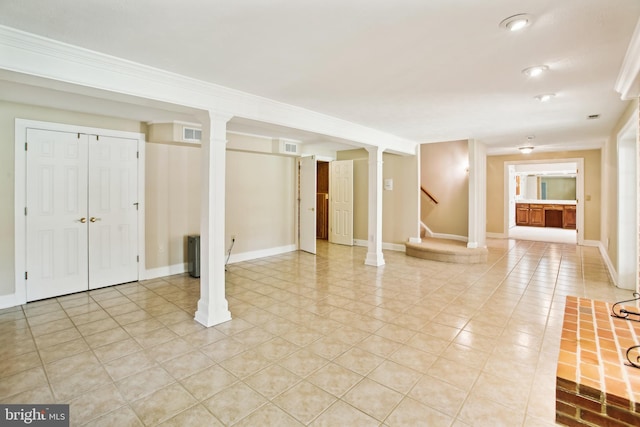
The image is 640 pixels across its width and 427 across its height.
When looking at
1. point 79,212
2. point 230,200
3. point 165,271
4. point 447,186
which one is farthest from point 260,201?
point 447,186

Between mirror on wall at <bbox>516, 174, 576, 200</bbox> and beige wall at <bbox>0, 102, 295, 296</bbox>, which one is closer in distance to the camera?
beige wall at <bbox>0, 102, 295, 296</bbox>

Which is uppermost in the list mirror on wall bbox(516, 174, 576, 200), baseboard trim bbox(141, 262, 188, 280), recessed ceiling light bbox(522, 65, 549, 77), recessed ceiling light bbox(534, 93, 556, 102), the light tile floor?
recessed ceiling light bbox(534, 93, 556, 102)

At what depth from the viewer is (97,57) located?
243cm

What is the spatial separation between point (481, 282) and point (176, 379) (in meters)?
4.29

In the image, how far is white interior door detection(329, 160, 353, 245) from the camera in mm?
7715

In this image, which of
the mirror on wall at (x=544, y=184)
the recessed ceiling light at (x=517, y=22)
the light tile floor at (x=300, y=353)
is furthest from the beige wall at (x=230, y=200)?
the mirror on wall at (x=544, y=184)

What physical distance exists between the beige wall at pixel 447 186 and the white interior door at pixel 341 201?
2.55m

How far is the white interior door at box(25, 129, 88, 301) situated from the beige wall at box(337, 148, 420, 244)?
17.8 ft

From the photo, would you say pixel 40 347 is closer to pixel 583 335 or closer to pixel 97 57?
pixel 97 57

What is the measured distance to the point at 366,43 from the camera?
2277 millimetres

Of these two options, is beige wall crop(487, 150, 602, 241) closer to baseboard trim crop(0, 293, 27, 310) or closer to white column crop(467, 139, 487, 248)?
white column crop(467, 139, 487, 248)

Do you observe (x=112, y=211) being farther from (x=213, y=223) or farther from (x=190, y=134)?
(x=213, y=223)

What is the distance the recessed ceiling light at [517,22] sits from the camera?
1.91m

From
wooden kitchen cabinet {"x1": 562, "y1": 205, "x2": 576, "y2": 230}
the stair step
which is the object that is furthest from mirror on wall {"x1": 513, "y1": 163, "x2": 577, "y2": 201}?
the stair step
